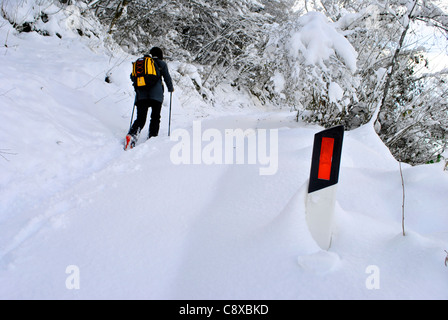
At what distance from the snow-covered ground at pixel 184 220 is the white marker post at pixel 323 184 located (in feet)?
0.30

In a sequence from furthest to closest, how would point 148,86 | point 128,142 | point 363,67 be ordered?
point 363,67
point 148,86
point 128,142

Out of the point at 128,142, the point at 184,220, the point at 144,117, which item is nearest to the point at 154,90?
the point at 144,117

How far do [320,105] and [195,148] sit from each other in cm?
464

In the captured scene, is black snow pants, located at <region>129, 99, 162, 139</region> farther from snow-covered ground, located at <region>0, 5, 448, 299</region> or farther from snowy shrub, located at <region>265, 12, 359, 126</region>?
snowy shrub, located at <region>265, 12, 359, 126</region>

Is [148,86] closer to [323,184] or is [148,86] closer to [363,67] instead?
[323,184]

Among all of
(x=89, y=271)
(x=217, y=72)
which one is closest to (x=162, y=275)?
(x=89, y=271)

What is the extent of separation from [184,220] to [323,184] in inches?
52.8

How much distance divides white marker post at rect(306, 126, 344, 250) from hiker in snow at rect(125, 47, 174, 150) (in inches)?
152

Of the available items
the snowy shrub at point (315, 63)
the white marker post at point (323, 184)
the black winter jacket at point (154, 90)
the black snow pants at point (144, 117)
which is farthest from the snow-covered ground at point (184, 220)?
the snowy shrub at point (315, 63)

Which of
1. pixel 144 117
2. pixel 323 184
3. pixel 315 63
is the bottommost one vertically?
pixel 323 184

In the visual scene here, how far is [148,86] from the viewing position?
516 cm

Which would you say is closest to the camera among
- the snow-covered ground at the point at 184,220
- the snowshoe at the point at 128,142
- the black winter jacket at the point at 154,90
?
the snow-covered ground at the point at 184,220

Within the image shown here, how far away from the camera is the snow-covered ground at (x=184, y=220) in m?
1.61

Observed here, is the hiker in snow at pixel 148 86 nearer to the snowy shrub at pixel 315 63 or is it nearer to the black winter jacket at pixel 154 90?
the black winter jacket at pixel 154 90
